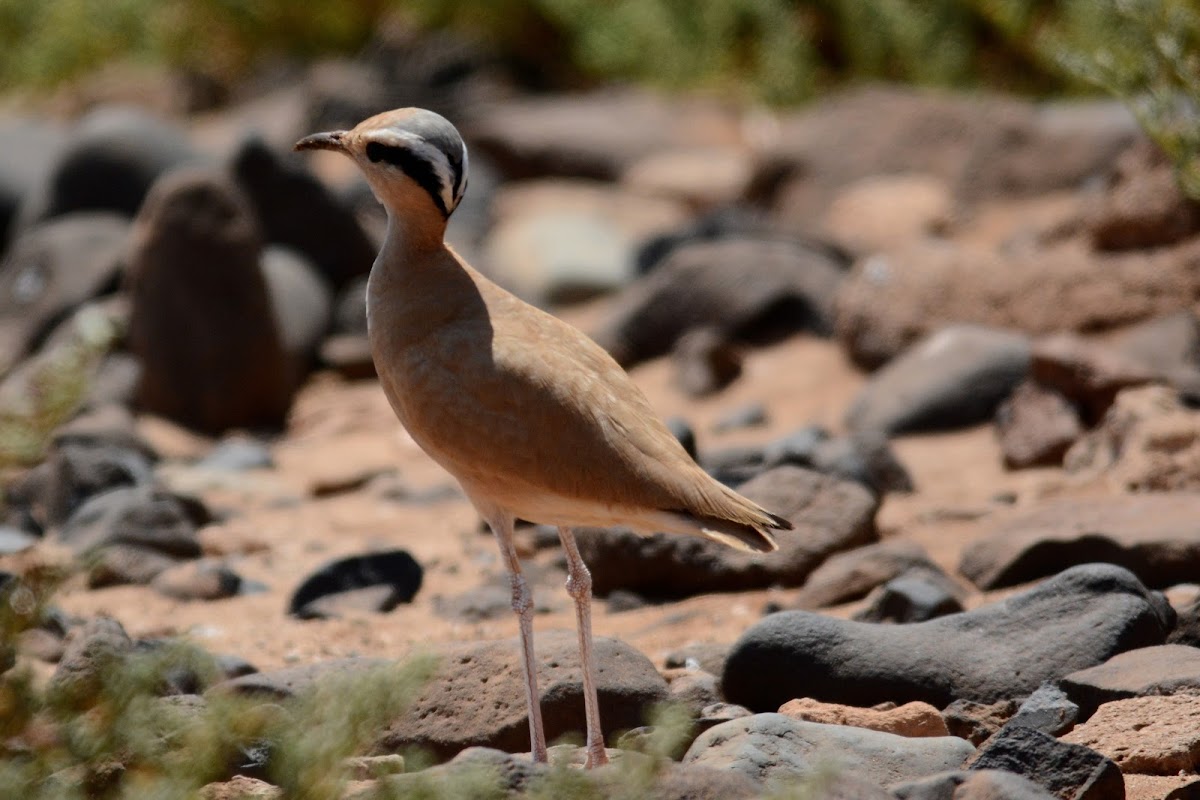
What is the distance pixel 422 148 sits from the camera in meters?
4.50

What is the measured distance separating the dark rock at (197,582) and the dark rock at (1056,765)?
358 cm

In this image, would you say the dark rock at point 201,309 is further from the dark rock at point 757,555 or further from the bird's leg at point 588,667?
the bird's leg at point 588,667

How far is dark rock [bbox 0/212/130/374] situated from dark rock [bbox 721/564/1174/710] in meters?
7.10

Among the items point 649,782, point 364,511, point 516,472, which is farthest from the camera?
point 364,511

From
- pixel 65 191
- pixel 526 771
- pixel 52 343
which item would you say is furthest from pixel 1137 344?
pixel 65 191

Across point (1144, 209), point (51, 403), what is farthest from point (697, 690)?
point (1144, 209)

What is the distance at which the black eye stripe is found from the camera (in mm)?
4527

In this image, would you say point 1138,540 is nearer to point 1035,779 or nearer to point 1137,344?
point 1035,779

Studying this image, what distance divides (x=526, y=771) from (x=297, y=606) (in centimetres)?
302

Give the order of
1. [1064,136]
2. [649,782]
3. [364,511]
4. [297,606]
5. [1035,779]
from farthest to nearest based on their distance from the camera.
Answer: [1064,136], [364,511], [297,606], [1035,779], [649,782]

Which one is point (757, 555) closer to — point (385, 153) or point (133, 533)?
point (385, 153)

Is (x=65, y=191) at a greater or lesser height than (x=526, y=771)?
greater

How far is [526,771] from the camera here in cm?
356

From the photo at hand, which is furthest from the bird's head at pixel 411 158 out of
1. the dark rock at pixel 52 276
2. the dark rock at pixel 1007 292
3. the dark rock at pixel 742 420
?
the dark rock at pixel 52 276
